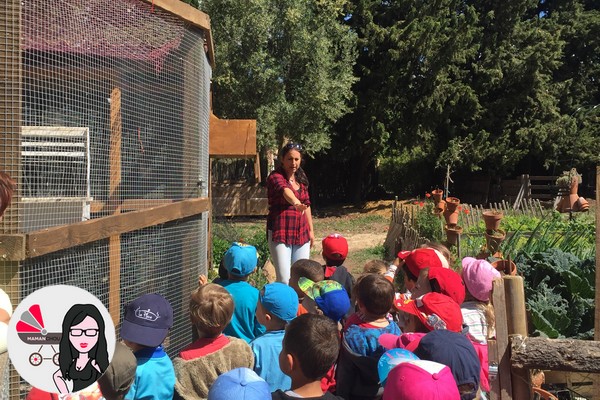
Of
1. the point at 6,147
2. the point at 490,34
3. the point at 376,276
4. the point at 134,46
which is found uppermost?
the point at 490,34

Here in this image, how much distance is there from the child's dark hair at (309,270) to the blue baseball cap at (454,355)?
137 centimetres

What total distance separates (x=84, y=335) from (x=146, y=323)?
107cm

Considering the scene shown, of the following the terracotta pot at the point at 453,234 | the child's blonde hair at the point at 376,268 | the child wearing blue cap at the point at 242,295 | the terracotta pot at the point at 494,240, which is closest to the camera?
the child wearing blue cap at the point at 242,295

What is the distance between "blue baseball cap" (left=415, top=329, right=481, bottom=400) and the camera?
7.08ft

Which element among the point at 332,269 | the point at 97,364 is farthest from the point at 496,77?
the point at 97,364

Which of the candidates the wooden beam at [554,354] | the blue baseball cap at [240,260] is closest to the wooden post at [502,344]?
the wooden beam at [554,354]

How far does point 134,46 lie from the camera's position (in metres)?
3.14

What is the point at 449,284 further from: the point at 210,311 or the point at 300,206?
the point at 300,206

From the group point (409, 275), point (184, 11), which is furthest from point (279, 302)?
point (184, 11)

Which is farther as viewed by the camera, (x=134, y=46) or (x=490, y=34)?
(x=490, y=34)

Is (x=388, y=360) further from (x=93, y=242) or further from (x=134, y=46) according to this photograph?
(x=134, y=46)

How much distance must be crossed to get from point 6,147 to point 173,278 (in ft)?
5.22

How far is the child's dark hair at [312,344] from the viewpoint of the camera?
80.4 inches

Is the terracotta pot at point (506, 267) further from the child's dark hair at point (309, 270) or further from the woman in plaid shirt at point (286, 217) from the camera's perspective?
the woman in plaid shirt at point (286, 217)
